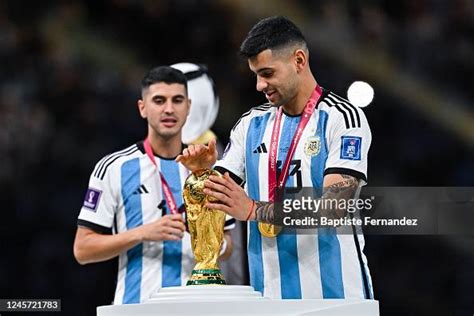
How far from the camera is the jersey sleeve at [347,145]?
217 cm

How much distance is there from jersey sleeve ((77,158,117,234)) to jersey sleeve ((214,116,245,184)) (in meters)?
0.80

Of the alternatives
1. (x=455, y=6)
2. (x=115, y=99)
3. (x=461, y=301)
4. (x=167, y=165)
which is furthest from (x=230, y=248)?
(x=455, y=6)

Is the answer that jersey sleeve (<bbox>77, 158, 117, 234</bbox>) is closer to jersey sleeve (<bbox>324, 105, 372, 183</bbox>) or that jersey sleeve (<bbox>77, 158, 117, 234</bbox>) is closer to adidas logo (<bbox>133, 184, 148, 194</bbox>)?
adidas logo (<bbox>133, 184, 148, 194</bbox>)

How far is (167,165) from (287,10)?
3.08 ft

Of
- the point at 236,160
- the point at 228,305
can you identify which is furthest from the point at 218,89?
the point at 228,305

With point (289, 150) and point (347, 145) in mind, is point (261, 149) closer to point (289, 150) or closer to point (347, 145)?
point (289, 150)

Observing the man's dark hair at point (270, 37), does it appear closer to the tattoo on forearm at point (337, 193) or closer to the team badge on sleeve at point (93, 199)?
the tattoo on forearm at point (337, 193)

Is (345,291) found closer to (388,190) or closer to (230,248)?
(230,248)

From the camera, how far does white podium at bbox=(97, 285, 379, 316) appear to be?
175cm

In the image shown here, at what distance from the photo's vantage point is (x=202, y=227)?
1.91 m

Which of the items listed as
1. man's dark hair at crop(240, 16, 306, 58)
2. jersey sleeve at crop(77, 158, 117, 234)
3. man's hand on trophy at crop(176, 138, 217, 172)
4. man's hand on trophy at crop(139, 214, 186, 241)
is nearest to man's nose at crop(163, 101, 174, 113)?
jersey sleeve at crop(77, 158, 117, 234)

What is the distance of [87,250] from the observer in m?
2.99

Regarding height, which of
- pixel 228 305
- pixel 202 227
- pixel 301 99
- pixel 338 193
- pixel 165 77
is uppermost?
pixel 165 77

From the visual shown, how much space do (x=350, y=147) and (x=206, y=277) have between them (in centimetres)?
49
